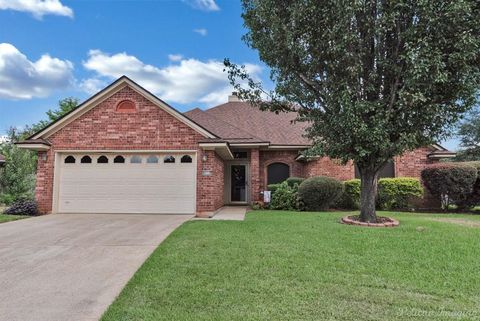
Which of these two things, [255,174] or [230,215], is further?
[255,174]

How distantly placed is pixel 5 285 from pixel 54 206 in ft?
28.8

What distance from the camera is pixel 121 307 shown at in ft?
12.1

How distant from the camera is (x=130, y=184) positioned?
41.2 feet

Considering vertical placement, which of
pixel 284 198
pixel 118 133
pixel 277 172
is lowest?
pixel 284 198

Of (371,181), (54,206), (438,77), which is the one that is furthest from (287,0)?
(54,206)

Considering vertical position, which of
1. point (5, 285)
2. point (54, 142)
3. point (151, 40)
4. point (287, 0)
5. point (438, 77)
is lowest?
point (5, 285)

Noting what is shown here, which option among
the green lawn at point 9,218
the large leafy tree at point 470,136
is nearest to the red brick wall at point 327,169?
the green lawn at point 9,218

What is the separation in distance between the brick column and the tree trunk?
638 cm

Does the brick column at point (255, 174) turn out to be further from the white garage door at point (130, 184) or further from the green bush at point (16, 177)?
the green bush at point (16, 177)

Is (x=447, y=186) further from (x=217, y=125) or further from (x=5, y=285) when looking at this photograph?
(x=5, y=285)

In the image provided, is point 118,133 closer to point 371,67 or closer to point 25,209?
point 25,209

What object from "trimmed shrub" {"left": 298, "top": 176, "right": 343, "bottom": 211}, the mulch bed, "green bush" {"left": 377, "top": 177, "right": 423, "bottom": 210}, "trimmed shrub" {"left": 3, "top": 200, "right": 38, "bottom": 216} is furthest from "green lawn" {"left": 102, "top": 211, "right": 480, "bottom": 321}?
"trimmed shrub" {"left": 3, "top": 200, "right": 38, "bottom": 216}

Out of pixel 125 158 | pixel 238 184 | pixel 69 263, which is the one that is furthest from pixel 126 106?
pixel 69 263

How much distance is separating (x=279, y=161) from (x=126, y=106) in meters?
8.22
